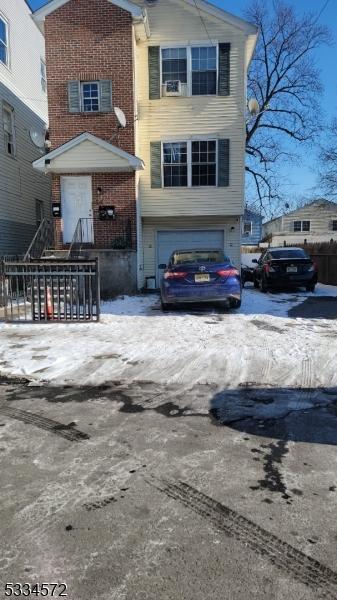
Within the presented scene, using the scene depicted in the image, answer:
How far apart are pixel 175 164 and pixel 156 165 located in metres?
0.68

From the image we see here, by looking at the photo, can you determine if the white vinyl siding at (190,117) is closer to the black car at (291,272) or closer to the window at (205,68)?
the window at (205,68)

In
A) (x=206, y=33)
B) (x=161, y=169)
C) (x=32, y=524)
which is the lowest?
(x=32, y=524)

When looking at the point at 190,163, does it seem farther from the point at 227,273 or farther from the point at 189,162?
the point at 227,273

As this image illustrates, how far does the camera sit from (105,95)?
15.3 meters

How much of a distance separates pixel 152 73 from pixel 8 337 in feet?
39.3

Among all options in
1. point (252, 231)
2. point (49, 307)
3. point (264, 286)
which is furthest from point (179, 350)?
point (252, 231)

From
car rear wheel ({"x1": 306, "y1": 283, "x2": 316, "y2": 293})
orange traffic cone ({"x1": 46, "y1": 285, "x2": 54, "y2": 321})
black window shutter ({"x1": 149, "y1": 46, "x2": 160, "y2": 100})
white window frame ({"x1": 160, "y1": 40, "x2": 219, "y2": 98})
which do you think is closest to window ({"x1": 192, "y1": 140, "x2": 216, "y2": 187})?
white window frame ({"x1": 160, "y1": 40, "x2": 219, "y2": 98})

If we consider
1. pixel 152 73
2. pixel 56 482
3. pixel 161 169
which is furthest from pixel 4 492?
pixel 152 73

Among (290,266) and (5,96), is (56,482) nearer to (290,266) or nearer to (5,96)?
(290,266)

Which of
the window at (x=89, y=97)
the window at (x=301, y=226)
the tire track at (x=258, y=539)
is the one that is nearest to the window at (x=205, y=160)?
the window at (x=89, y=97)

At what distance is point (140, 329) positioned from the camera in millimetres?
8562

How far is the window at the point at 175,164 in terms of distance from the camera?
54.0ft

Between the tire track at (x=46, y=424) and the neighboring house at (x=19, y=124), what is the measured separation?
505 inches

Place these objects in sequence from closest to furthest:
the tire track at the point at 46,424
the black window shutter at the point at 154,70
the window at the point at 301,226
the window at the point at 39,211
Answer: the tire track at the point at 46,424 < the black window shutter at the point at 154,70 < the window at the point at 39,211 < the window at the point at 301,226
